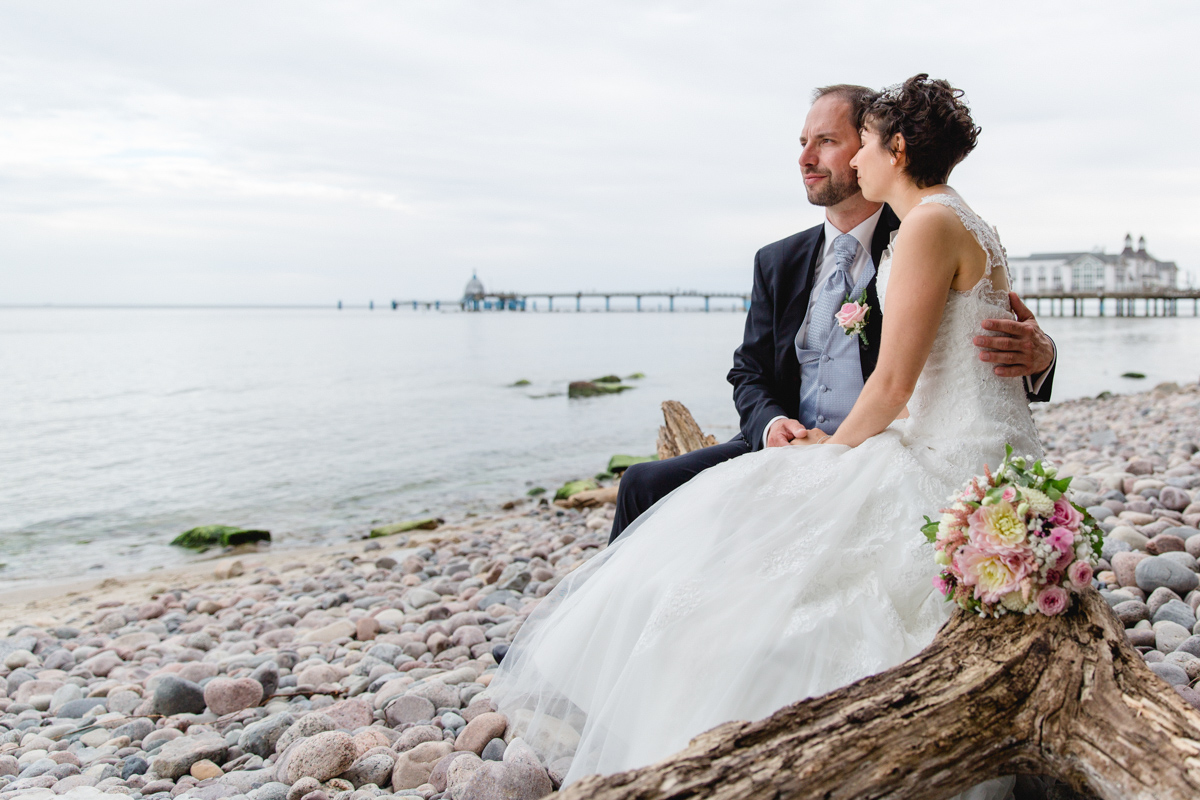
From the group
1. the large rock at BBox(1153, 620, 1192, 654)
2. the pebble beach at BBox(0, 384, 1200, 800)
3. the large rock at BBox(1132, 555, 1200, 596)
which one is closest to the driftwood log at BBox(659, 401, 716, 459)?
the pebble beach at BBox(0, 384, 1200, 800)

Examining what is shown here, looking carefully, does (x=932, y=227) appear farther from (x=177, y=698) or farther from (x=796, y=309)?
(x=177, y=698)

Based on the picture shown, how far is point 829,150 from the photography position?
3.66 m

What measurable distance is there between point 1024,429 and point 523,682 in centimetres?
205

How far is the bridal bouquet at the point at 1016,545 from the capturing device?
2.03 metres

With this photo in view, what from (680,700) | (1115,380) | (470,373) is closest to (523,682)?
(680,700)

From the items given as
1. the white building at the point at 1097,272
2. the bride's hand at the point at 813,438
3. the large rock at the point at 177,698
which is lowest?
the large rock at the point at 177,698

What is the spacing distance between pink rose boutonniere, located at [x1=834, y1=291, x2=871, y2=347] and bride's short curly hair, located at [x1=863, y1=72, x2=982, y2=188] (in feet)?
2.05

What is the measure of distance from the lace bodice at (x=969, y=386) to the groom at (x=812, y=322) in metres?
0.46

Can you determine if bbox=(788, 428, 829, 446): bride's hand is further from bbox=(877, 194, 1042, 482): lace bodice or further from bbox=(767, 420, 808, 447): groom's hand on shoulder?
bbox=(877, 194, 1042, 482): lace bodice

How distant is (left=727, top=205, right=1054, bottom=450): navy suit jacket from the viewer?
12.5ft

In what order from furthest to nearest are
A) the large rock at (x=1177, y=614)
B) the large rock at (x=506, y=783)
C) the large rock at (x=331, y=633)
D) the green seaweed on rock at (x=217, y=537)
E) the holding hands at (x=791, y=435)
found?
the green seaweed on rock at (x=217, y=537) → the large rock at (x=331, y=633) → the large rock at (x=1177, y=614) → the holding hands at (x=791, y=435) → the large rock at (x=506, y=783)

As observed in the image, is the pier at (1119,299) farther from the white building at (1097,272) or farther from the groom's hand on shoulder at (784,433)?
the groom's hand on shoulder at (784,433)

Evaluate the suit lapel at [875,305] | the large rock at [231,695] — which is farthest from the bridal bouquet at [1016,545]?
the large rock at [231,695]

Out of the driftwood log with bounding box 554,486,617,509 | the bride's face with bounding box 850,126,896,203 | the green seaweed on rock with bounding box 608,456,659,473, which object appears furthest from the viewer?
the green seaweed on rock with bounding box 608,456,659,473
